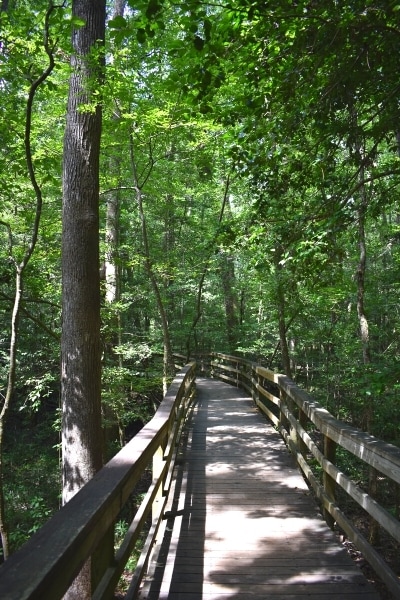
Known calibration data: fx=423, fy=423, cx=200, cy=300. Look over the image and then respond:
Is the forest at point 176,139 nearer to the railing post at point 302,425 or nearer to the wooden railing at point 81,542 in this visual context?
the railing post at point 302,425

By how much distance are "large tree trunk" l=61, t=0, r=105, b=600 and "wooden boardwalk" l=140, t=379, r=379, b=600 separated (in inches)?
47.0

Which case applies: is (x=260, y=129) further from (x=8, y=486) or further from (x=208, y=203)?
(x=208, y=203)

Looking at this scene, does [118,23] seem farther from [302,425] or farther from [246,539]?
[302,425]

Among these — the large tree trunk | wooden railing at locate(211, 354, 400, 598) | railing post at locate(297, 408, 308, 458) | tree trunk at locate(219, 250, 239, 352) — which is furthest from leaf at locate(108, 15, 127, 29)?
tree trunk at locate(219, 250, 239, 352)

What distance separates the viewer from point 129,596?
2062 millimetres

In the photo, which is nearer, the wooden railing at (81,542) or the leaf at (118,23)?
the wooden railing at (81,542)

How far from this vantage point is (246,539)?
349 cm

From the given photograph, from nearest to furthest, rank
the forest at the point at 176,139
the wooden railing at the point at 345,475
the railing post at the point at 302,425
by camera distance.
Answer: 1. the wooden railing at the point at 345,475
2. the forest at the point at 176,139
3. the railing post at the point at 302,425

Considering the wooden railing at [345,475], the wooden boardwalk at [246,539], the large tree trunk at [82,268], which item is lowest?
the wooden boardwalk at [246,539]

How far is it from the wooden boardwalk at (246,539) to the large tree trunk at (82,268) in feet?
3.92

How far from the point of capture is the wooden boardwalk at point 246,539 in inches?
109

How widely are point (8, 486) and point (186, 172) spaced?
1164 cm

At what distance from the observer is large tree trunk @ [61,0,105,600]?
15.3ft

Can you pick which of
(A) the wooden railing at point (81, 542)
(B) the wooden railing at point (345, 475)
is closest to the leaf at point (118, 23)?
(A) the wooden railing at point (81, 542)
